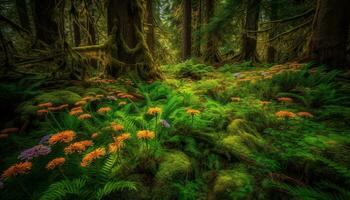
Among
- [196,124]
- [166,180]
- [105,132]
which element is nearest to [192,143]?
[196,124]

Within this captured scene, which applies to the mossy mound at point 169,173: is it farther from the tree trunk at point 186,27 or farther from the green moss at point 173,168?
the tree trunk at point 186,27

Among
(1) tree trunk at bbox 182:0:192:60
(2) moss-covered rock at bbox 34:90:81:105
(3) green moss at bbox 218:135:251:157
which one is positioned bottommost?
(3) green moss at bbox 218:135:251:157

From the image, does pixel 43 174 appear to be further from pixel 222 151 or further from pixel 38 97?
pixel 38 97

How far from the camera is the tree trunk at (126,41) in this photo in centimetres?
554

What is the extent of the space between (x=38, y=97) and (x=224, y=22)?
26.5ft

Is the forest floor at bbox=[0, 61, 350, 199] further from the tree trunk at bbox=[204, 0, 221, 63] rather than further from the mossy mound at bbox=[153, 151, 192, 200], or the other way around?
the tree trunk at bbox=[204, 0, 221, 63]

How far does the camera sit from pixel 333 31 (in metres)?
4.77

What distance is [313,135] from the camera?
2396 millimetres

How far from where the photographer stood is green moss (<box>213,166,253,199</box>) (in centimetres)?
170

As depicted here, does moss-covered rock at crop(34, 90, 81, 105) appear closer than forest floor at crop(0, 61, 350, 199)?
No


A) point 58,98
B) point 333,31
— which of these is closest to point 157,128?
point 58,98

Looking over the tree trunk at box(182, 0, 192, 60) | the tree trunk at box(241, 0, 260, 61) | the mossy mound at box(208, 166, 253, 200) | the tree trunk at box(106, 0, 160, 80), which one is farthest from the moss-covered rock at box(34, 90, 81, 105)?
the tree trunk at box(182, 0, 192, 60)

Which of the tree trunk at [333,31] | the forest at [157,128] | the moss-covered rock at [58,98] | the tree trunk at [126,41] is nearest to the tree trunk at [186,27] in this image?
the tree trunk at [126,41]

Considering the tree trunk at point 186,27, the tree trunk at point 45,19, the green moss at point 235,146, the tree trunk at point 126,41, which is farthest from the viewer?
the tree trunk at point 186,27
